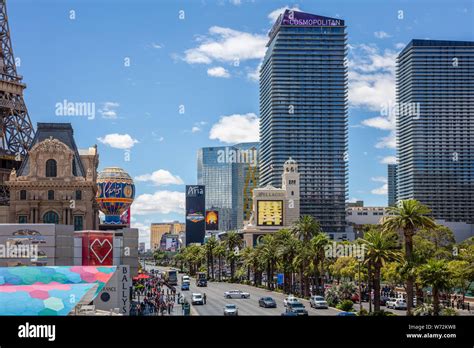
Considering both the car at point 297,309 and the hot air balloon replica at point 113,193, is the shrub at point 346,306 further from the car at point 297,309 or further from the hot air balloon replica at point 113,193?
the hot air balloon replica at point 113,193

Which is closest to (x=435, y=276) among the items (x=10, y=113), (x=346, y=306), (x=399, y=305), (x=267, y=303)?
(x=346, y=306)

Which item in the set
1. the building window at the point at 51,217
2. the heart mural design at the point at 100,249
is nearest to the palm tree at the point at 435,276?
the heart mural design at the point at 100,249

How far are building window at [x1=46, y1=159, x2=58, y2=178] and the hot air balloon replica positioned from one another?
37335 mm

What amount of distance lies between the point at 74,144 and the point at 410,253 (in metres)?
60.2

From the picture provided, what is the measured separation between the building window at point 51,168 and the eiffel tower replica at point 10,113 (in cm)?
2239

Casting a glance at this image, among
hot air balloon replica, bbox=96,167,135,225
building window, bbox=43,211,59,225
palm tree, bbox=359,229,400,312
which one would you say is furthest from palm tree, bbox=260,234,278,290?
palm tree, bbox=359,229,400,312

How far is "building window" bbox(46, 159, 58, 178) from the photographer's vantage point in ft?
301

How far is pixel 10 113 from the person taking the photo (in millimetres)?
114625

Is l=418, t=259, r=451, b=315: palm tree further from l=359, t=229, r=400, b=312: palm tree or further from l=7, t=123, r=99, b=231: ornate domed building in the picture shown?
l=7, t=123, r=99, b=231: ornate domed building

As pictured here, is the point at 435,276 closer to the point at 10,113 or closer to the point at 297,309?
the point at 297,309

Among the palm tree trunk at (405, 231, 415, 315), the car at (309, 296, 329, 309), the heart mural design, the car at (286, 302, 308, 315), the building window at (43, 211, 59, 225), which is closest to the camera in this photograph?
the palm tree trunk at (405, 231, 415, 315)
